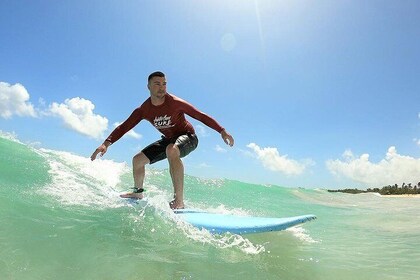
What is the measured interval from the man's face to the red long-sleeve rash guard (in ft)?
0.47

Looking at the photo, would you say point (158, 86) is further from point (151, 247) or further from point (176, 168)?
point (151, 247)

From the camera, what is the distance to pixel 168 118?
5766 millimetres

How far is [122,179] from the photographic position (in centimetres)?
1295

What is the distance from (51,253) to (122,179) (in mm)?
9940

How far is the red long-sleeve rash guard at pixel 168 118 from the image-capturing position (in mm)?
5707

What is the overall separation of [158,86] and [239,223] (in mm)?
2499

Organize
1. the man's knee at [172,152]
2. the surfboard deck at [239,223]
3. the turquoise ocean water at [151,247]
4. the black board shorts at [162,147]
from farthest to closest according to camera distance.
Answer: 1. the black board shorts at [162,147]
2. the man's knee at [172,152]
3. the surfboard deck at [239,223]
4. the turquoise ocean water at [151,247]

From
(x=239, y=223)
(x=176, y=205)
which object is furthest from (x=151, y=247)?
(x=176, y=205)

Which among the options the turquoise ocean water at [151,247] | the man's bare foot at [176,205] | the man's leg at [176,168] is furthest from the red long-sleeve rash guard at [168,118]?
the turquoise ocean water at [151,247]

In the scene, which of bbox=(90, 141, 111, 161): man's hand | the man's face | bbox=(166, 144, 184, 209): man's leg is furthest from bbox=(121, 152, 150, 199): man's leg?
the man's face

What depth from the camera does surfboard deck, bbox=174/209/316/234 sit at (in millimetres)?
4195

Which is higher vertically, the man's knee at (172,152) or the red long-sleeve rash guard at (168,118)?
the red long-sleeve rash guard at (168,118)

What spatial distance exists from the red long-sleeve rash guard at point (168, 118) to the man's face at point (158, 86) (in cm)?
14

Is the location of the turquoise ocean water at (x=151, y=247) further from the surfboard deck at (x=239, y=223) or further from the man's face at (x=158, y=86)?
the man's face at (x=158, y=86)
